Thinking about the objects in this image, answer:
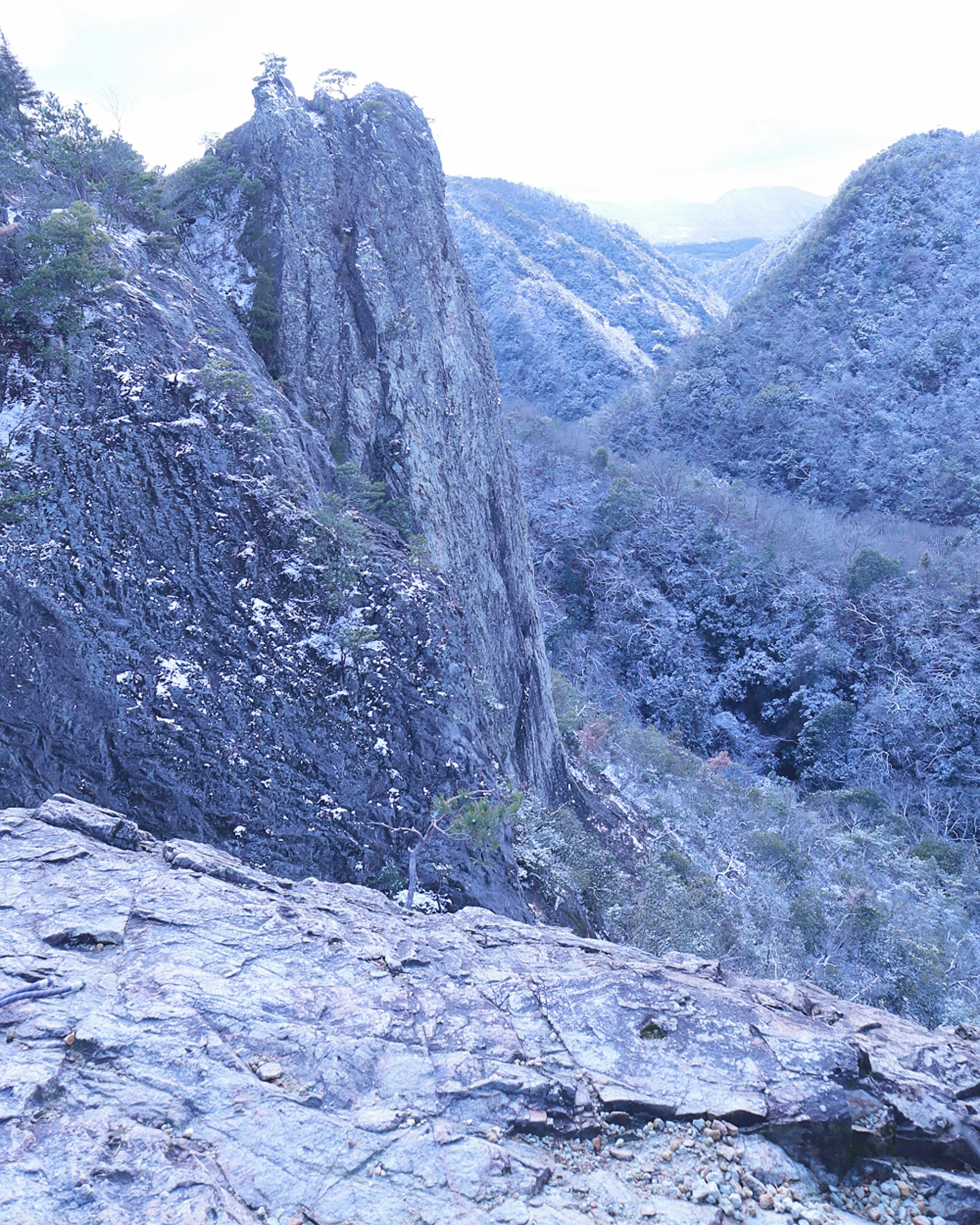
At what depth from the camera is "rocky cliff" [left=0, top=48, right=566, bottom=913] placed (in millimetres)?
6742

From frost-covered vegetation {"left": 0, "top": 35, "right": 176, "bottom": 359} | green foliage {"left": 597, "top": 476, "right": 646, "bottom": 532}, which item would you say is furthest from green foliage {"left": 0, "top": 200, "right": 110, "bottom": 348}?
green foliage {"left": 597, "top": 476, "right": 646, "bottom": 532}

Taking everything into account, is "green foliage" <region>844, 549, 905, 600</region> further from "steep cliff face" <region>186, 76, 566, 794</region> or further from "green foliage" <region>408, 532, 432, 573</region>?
"green foliage" <region>408, 532, 432, 573</region>

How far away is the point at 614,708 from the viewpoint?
24.8 meters

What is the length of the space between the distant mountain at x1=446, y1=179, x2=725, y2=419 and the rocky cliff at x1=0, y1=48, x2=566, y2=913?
108 feet

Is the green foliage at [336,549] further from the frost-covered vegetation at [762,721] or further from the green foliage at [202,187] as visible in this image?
the green foliage at [202,187]

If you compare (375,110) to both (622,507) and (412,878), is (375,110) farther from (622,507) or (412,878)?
(622,507)

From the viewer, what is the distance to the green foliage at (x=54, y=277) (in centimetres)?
762

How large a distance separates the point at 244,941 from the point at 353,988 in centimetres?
79

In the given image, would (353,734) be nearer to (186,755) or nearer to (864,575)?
(186,755)

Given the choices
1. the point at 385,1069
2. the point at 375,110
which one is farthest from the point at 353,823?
the point at 375,110

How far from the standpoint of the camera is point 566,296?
54906 millimetres

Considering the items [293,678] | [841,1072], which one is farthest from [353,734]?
[841,1072]

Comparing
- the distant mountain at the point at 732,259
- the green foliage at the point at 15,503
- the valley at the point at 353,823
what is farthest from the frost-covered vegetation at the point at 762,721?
the distant mountain at the point at 732,259

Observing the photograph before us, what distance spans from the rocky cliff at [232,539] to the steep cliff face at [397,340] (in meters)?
0.07
